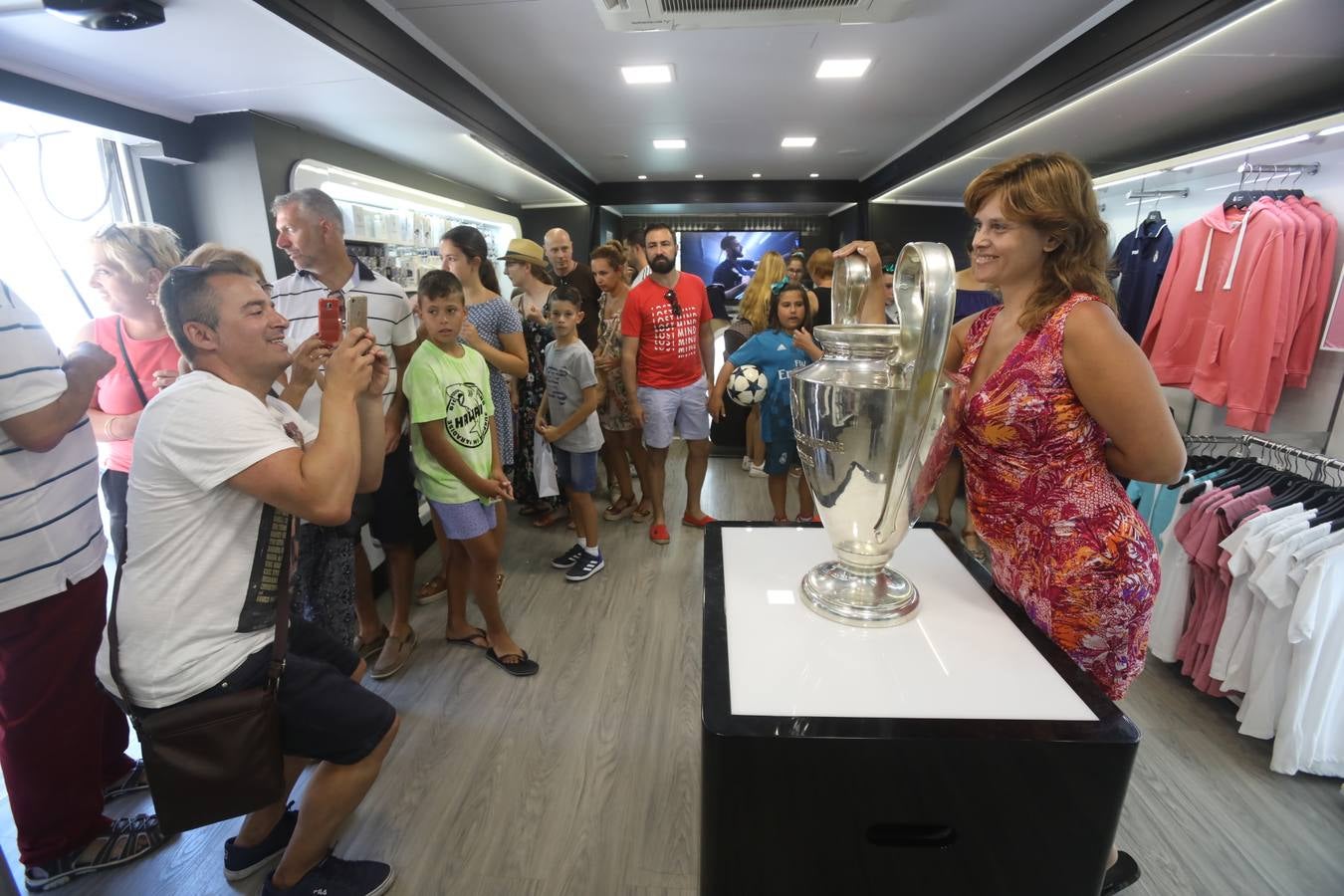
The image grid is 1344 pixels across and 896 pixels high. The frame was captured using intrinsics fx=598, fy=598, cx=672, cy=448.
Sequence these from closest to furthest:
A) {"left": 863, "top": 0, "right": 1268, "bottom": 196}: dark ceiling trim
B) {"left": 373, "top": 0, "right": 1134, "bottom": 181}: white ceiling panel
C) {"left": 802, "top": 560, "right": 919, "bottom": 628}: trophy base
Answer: {"left": 802, "top": 560, "right": 919, "bottom": 628}: trophy base, {"left": 863, "top": 0, "right": 1268, "bottom": 196}: dark ceiling trim, {"left": 373, "top": 0, "right": 1134, "bottom": 181}: white ceiling panel

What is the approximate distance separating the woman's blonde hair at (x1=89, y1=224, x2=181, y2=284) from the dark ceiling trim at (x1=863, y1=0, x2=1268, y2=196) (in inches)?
132

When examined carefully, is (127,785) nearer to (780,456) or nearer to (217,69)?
(217,69)

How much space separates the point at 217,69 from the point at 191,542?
1.88 m

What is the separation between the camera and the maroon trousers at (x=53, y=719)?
136cm

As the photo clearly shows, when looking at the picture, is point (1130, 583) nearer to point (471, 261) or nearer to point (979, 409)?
point (979, 409)

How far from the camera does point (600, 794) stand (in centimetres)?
174

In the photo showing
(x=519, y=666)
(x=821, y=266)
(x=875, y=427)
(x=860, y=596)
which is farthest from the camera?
(x=821, y=266)

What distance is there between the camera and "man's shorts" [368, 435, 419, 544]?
90.6 inches

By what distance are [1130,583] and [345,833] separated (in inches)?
76.8

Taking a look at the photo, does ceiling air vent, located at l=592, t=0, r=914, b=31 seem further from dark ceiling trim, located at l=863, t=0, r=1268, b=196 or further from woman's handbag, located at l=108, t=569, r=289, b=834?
woman's handbag, located at l=108, t=569, r=289, b=834

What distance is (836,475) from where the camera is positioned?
0.92 m

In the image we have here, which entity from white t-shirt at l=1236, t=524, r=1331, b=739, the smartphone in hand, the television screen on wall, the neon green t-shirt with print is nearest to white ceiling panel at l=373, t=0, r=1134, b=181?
the neon green t-shirt with print

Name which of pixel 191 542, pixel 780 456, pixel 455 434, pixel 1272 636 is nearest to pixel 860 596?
pixel 191 542

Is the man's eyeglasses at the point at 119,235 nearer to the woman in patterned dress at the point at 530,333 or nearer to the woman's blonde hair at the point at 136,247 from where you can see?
the woman's blonde hair at the point at 136,247
